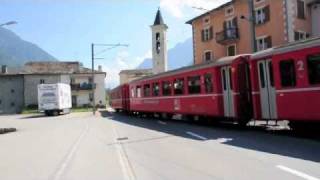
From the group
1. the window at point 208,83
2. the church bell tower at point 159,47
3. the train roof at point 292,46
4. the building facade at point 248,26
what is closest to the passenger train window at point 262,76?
the train roof at point 292,46

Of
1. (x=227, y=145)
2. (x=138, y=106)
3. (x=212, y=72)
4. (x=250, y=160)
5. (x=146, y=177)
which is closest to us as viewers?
(x=146, y=177)

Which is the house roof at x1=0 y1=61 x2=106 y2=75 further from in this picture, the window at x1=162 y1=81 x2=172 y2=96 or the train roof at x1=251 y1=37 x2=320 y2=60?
the train roof at x1=251 y1=37 x2=320 y2=60

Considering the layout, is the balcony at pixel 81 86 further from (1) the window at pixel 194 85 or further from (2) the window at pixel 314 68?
(2) the window at pixel 314 68

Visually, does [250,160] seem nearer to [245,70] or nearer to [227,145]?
[227,145]

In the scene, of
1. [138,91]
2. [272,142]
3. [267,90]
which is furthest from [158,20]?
[272,142]

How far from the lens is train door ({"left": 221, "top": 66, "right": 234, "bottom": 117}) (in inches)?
824

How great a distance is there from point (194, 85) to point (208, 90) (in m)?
2.04

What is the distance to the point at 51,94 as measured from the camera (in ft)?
191

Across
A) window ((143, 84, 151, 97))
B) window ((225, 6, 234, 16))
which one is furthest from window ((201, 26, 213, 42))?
window ((143, 84, 151, 97))

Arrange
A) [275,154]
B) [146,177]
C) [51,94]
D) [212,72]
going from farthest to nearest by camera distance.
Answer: [51,94] → [212,72] → [275,154] → [146,177]

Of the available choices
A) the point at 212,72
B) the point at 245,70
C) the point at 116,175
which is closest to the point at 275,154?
the point at 116,175

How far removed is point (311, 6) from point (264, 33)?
15.0 feet

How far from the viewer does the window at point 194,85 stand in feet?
80.1

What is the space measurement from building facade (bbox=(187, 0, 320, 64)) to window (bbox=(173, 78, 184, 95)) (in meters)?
9.79
